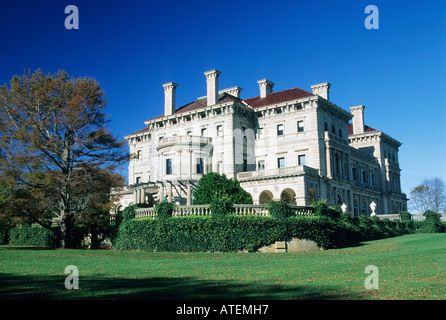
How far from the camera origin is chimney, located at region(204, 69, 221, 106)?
5369 cm

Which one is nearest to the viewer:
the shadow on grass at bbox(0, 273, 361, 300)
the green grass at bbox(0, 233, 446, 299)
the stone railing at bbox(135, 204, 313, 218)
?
the shadow on grass at bbox(0, 273, 361, 300)

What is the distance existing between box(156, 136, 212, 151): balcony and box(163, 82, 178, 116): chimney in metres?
6.96

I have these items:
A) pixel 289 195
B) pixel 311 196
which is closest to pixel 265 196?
pixel 289 195

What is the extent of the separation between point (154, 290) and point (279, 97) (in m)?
47.2

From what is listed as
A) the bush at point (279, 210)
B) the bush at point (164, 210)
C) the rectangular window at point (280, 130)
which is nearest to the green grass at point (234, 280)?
the bush at point (279, 210)

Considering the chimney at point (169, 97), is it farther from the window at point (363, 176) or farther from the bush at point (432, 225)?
the bush at point (432, 225)

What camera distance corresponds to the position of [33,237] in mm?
35594

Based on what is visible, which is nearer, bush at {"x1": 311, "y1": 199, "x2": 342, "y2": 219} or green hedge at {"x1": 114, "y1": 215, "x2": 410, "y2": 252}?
green hedge at {"x1": 114, "y1": 215, "x2": 410, "y2": 252}

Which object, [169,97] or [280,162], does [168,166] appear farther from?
[280,162]

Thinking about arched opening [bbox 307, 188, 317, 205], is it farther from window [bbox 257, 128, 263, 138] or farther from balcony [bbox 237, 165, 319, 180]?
window [bbox 257, 128, 263, 138]

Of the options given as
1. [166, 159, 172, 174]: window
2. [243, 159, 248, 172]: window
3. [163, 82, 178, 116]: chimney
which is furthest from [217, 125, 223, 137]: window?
[163, 82, 178, 116]: chimney
